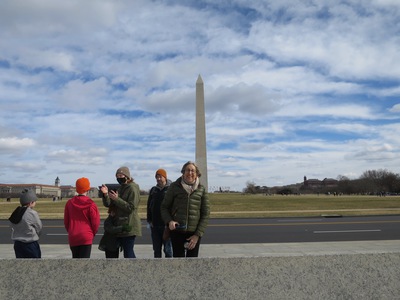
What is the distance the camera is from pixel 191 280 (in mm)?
3449

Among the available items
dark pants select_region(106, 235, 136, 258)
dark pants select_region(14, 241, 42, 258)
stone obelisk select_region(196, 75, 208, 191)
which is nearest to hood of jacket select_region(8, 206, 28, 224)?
dark pants select_region(14, 241, 42, 258)

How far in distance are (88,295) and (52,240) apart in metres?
8.82

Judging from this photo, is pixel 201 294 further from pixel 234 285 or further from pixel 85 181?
pixel 85 181

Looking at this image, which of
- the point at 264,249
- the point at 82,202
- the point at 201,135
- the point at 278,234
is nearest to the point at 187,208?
the point at 82,202

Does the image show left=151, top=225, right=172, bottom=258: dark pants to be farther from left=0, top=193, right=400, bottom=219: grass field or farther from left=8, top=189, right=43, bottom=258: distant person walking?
left=0, top=193, right=400, bottom=219: grass field

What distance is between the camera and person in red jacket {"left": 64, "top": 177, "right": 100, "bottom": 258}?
466cm

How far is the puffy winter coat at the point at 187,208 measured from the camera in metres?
4.41

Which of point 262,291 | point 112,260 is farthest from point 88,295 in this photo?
point 262,291

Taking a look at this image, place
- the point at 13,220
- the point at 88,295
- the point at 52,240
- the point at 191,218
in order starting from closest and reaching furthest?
the point at 88,295, the point at 191,218, the point at 13,220, the point at 52,240

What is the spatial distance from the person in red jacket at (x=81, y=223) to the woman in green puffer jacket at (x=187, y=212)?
912mm

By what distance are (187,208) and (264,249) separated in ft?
17.9

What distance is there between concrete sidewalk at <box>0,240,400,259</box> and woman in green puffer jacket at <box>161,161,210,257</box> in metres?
4.11

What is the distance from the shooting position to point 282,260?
11.7 feet

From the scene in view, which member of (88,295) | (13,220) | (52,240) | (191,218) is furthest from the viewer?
(52,240)
